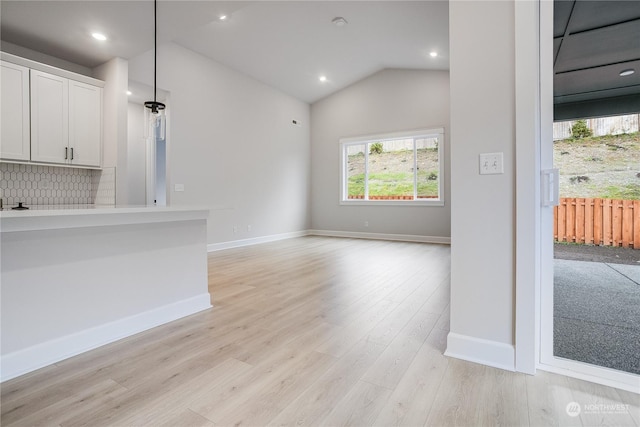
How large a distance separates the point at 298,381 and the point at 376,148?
6635 millimetres

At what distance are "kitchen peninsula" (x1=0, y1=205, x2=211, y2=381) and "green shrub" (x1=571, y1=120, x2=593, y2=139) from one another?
256cm

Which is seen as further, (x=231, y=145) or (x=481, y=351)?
(x=231, y=145)

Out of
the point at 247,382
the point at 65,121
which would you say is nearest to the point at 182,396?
the point at 247,382

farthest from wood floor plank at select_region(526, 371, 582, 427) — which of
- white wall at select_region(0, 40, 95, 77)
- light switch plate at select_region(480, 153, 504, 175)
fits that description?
white wall at select_region(0, 40, 95, 77)

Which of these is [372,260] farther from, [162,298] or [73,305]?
[73,305]

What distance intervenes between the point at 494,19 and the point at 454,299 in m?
1.64

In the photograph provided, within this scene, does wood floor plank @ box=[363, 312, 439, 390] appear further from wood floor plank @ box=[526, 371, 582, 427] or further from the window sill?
the window sill

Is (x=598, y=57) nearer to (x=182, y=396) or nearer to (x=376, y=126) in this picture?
(x=182, y=396)

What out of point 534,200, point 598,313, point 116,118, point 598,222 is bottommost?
point 598,313

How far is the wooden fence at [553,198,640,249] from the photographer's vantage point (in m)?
1.59

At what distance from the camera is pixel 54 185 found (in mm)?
3916

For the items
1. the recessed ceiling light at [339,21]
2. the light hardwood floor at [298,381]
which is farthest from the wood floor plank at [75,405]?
the recessed ceiling light at [339,21]

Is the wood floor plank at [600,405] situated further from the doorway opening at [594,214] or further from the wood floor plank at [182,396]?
the wood floor plank at [182,396]

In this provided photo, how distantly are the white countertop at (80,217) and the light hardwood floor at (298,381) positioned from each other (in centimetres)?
81
